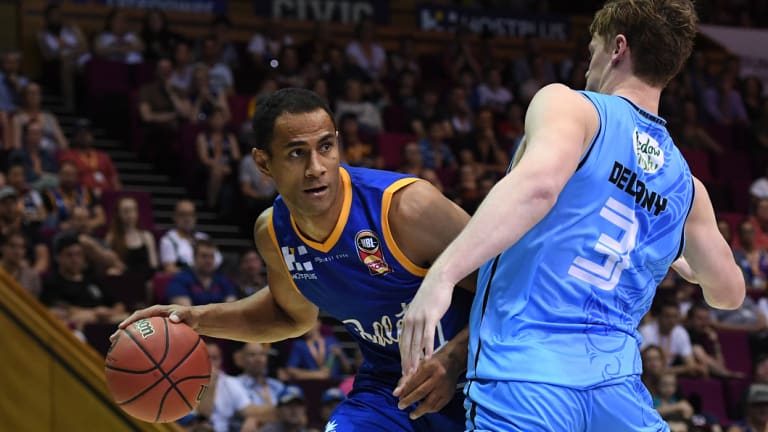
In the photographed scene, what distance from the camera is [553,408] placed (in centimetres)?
252

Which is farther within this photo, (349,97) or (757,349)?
(349,97)

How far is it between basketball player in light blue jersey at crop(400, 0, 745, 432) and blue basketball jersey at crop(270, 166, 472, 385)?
24.9 inches

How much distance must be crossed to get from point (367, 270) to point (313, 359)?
5.43m

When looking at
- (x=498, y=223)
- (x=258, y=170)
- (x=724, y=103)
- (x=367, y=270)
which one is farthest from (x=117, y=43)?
(x=498, y=223)

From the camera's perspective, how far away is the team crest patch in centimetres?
338

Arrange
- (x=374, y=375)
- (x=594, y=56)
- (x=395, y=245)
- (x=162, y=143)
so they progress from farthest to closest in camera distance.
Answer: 1. (x=162, y=143)
2. (x=374, y=375)
3. (x=395, y=245)
4. (x=594, y=56)

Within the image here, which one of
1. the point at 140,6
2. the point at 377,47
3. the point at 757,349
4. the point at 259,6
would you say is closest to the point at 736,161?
the point at 757,349

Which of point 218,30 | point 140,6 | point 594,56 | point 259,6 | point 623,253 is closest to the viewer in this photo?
point 623,253

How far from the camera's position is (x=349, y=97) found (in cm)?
1220

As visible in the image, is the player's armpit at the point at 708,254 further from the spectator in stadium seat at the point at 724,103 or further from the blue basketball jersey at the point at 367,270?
the spectator in stadium seat at the point at 724,103

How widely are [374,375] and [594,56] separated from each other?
136 cm

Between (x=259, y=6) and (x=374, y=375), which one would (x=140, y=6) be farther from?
(x=374, y=375)

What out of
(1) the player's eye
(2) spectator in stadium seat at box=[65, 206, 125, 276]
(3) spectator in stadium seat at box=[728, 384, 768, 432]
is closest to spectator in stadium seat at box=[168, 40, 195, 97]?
(2) spectator in stadium seat at box=[65, 206, 125, 276]

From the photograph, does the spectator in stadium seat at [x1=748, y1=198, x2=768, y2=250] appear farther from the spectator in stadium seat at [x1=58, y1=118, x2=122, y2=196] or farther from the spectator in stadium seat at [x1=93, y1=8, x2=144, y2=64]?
the spectator in stadium seat at [x1=93, y1=8, x2=144, y2=64]
